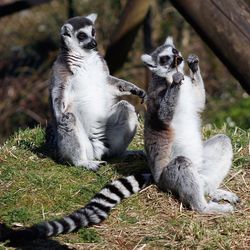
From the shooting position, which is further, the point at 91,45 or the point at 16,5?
the point at 16,5

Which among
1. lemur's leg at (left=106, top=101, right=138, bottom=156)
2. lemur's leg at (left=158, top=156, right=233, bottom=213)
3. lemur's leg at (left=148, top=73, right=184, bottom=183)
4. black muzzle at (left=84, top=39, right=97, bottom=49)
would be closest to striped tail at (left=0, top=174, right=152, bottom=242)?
lemur's leg at (left=148, top=73, right=184, bottom=183)

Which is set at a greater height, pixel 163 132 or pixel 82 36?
pixel 82 36

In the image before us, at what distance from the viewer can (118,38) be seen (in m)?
8.93

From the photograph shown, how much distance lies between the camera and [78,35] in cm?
683

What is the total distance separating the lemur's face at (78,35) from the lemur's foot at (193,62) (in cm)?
109

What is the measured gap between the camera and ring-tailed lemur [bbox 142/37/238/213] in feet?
18.3

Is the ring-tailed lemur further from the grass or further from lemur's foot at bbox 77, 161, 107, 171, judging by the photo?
lemur's foot at bbox 77, 161, 107, 171

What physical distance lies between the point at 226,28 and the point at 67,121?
1.86 meters

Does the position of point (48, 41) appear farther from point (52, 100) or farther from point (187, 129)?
point (187, 129)

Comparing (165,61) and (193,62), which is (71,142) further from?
(193,62)

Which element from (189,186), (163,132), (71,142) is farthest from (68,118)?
(189,186)

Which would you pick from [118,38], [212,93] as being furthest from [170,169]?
[212,93]

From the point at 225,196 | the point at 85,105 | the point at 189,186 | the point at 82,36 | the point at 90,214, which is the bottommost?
the point at 225,196

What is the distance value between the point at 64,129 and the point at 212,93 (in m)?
6.95
